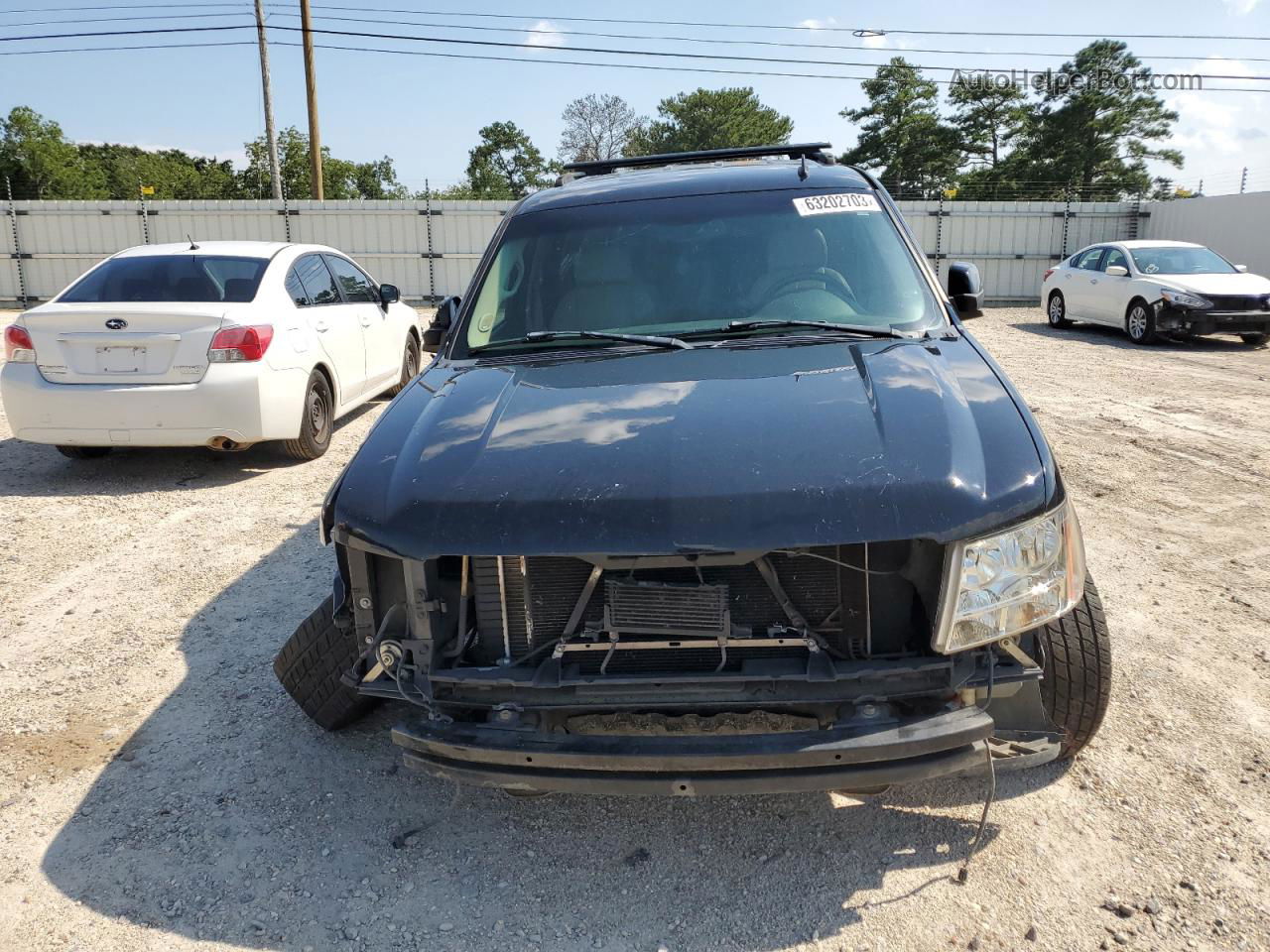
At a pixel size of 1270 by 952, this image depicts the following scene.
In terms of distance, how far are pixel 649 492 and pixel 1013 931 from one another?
1.39m

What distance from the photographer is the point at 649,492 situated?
86.0 inches

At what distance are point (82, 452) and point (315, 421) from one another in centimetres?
178

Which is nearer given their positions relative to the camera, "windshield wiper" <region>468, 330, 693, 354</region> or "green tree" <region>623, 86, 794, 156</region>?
"windshield wiper" <region>468, 330, 693, 354</region>

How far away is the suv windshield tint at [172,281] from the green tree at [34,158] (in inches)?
2327

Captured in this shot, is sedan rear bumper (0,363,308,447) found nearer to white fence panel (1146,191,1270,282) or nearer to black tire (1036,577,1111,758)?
black tire (1036,577,1111,758)

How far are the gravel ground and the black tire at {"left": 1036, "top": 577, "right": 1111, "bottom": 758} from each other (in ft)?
1.00

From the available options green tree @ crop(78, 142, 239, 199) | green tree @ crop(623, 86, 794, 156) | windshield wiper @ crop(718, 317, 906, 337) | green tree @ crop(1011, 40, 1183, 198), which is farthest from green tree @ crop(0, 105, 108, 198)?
windshield wiper @ crop(718, 317, 906, 337)

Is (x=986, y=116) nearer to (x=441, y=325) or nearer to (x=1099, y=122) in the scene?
(x=1099, y=122)

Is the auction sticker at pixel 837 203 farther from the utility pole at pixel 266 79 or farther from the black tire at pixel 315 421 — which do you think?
the utility pole at pixel 266 79

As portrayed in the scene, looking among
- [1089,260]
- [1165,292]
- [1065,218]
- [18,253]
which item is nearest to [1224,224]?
[1065,218]

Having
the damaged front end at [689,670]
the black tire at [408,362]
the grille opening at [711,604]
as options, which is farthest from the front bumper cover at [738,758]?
the black tire at [408,362]

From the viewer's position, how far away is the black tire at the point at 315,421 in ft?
22.5

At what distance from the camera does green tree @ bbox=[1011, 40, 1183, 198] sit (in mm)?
44531

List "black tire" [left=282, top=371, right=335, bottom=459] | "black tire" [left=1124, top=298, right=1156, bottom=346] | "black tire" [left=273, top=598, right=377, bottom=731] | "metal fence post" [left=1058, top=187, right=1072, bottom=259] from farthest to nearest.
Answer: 1. "metal fence post" [left=1058, top=187, right=1072, bottom=259]
2. "black tire" [left=1124, top=298, right=1156, bottom=346]
3. "black tire" [left=282, top=371, right=335, bottom=459]
4. "black tire" [left=273, top=598, right=377, bottom=731]
